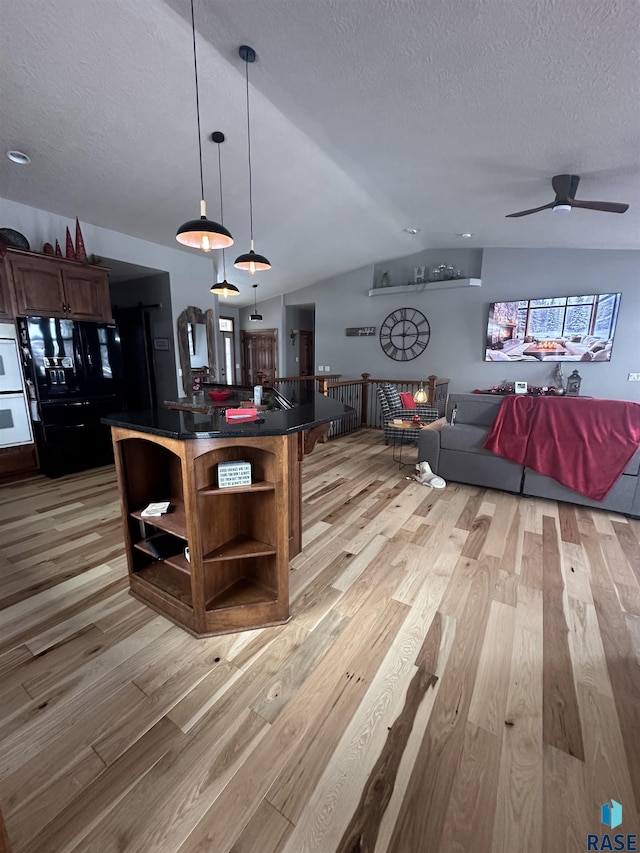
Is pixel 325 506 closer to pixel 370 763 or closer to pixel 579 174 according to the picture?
pixel 370 763

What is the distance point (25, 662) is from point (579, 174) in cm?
519

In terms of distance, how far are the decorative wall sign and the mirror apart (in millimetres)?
3090

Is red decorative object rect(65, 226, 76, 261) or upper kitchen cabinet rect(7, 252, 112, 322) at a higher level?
red decorative object rect(65, 226, 76, 261)

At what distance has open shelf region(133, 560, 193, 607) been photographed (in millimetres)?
1821

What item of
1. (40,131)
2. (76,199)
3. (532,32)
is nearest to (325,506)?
(532,32)

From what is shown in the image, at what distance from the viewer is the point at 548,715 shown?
132cm

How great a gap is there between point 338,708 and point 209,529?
3.05 ft

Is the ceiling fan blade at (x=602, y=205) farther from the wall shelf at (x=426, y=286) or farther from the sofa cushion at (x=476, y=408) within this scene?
the wall shelf at (x=426, y=286)

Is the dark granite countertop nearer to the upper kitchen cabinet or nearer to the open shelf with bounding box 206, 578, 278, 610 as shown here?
the open shelf with bounding box 206, 578, 278, 610

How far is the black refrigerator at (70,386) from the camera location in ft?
11.7

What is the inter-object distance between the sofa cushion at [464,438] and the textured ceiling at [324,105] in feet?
7.87

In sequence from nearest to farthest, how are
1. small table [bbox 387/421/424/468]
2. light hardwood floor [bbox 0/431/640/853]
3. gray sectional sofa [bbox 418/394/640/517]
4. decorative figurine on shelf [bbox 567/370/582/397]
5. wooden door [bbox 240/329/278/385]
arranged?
light hardwood floor [bbox 0/431/640/853] < gray sectional sofa [bbox 418/394/640/517] < small table [bbox 387/421/424/468] < decorative figurine on shelf [bbox 567/370/582/397] < wooden door [bbox 240/329/278/385]

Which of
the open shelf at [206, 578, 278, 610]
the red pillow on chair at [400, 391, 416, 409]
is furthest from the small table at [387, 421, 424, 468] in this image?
the open shelf at [206, 578, 278, 610]

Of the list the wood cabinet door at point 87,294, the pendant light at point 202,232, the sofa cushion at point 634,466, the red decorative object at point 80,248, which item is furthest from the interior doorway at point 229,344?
the sofa cushion at point 634,466
